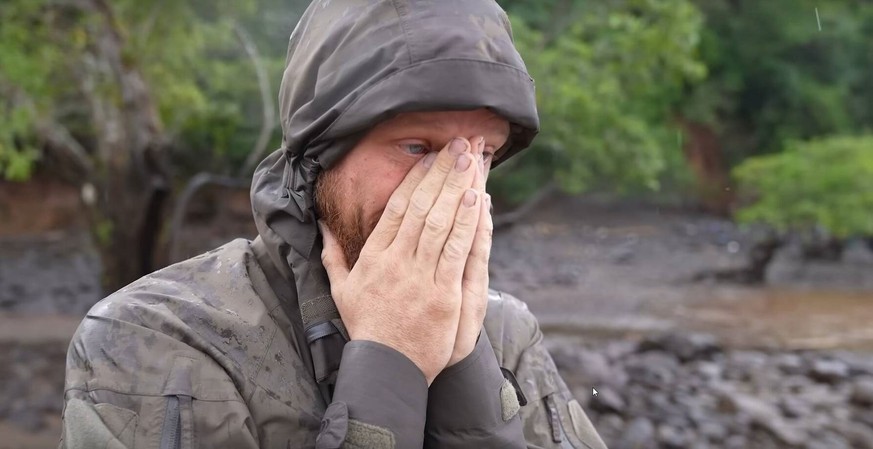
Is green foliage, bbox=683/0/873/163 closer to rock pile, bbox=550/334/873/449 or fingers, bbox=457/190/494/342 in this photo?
rock pile, bbox=550/334/873/449

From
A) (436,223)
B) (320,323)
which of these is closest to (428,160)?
(436,223)

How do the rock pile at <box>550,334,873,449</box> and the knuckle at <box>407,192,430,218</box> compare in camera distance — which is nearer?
the knuckle at <box>407,192,430,218</box>

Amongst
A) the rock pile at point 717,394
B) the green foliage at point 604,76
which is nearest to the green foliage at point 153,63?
the green foliage at point 604,76

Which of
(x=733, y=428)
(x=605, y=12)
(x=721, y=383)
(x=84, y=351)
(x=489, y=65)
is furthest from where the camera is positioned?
(x=605, y=12)

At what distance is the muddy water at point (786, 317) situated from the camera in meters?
10.7

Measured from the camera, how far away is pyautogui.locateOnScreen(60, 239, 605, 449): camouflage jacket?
1.52 meters

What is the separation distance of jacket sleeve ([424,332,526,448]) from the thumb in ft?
0.86

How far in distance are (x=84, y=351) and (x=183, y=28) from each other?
926 cm

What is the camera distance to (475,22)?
1813 millimetres

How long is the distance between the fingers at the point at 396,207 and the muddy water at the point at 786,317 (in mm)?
9420

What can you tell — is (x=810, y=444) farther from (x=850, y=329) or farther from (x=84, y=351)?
(x=84, y=351)

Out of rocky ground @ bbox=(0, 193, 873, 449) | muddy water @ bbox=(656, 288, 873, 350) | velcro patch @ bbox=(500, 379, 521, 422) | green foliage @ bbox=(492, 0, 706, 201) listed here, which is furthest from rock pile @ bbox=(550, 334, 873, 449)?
velcro patch @ bbox=(500, 379, 521, 422)

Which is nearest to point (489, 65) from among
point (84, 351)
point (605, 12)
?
point (84, 351)

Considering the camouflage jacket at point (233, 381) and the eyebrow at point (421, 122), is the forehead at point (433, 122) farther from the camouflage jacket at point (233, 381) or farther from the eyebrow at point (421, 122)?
the camouflage jacket at point (233, 381)
